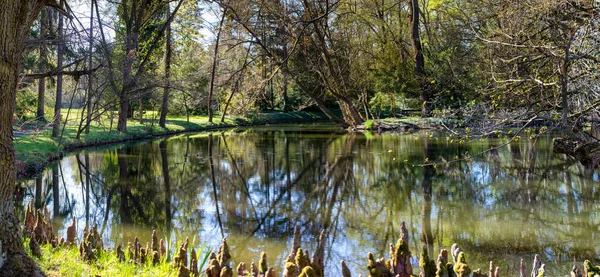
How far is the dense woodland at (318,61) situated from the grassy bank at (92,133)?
858 mm

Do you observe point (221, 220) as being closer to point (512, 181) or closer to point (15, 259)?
point (15, 259)

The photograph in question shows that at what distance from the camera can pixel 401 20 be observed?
3344cm

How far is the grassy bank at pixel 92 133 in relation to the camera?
14656 mm

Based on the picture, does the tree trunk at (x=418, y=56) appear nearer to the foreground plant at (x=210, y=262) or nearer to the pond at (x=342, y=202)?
the pond at (x=342, y=202)

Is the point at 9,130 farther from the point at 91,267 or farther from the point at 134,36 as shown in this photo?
the point at 134,36

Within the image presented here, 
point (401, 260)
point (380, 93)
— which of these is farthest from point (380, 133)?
point (401, 260)

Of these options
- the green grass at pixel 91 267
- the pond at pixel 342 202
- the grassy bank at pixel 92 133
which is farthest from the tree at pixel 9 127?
the grassy bank at pixel 92 133

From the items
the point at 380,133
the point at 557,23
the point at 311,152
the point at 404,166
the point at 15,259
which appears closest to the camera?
the point at 15,259

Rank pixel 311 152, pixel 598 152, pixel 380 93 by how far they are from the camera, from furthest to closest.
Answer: pixel 380 93, pixel 311 152, pixel 598 152

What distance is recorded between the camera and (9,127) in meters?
4.15

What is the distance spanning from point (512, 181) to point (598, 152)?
3.53 m

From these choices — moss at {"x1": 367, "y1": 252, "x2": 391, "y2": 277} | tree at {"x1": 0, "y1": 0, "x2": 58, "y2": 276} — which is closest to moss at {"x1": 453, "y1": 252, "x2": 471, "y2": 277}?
moss at {"x1": 367, "y1": 252, "x2": 391, "y2": 277}

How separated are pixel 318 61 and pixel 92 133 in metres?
12.1

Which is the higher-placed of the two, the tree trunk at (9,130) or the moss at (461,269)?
the tree trunk at (9,130)
